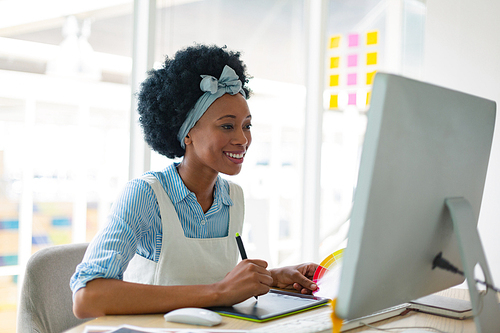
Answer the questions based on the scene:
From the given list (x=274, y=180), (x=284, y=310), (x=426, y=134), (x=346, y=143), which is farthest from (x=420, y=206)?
(x=346, y=143)

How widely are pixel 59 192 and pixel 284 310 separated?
1.45 meters

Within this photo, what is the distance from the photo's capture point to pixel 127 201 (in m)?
1.18

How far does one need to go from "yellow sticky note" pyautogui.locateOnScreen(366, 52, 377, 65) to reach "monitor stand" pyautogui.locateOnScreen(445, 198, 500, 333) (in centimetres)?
294

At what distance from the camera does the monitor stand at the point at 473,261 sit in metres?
0.80

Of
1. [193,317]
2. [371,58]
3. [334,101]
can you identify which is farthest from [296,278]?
[371,58]

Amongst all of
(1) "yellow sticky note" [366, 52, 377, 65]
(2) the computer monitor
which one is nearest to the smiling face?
(2) the computer monitor

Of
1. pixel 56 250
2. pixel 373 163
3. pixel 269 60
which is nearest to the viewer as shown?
pixel 373 163

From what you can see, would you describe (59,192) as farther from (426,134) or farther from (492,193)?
(492,193)

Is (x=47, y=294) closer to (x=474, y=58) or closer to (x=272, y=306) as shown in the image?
(x=272, y=306)

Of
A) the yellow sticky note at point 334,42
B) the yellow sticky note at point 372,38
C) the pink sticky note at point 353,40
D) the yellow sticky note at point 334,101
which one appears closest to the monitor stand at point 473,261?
the yellow sticky note at point 334,101

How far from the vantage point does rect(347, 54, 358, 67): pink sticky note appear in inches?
138

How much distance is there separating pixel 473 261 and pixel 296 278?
57 cm

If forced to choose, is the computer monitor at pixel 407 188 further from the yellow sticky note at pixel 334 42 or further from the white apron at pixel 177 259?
the yellow sticky note at pixel 334 42

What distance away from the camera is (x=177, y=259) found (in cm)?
127
